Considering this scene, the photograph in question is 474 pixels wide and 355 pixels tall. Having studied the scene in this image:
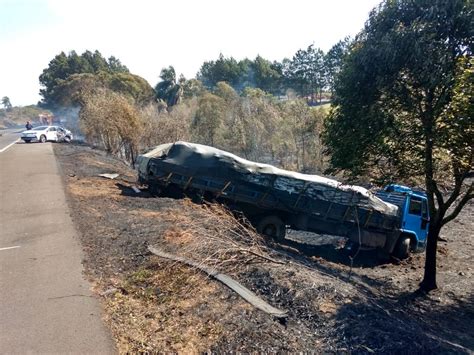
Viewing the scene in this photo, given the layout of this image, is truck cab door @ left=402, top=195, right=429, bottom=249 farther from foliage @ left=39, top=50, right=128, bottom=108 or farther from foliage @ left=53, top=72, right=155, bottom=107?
foliage @ left=39, top=50, right=128, bottom=108

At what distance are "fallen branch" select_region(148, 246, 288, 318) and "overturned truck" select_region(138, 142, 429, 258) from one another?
4835 mm

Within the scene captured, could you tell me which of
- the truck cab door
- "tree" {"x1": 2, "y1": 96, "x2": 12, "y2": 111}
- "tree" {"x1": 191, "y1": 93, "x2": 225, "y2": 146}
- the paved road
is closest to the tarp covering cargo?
the truck cab door

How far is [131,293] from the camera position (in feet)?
19.8

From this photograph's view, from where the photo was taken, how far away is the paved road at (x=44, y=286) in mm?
4492

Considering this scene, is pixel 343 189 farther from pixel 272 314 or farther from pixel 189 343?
pixel 189 343

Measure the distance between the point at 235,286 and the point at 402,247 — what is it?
751cm

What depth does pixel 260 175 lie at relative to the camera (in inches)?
462

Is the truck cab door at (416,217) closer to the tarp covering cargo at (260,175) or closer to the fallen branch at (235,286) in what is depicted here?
the tarp covering cargo at (260,175)

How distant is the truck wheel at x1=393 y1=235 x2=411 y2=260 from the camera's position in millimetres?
11383

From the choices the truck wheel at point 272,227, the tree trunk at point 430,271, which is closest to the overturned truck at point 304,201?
the truck wheel at point 272,227

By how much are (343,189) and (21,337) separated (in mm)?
9036

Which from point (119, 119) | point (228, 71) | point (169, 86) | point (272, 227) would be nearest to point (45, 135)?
point (119, 119)

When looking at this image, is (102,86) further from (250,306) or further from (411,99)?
(250,306)

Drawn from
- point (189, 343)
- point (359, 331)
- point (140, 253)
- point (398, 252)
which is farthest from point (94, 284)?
point (398, 252)
